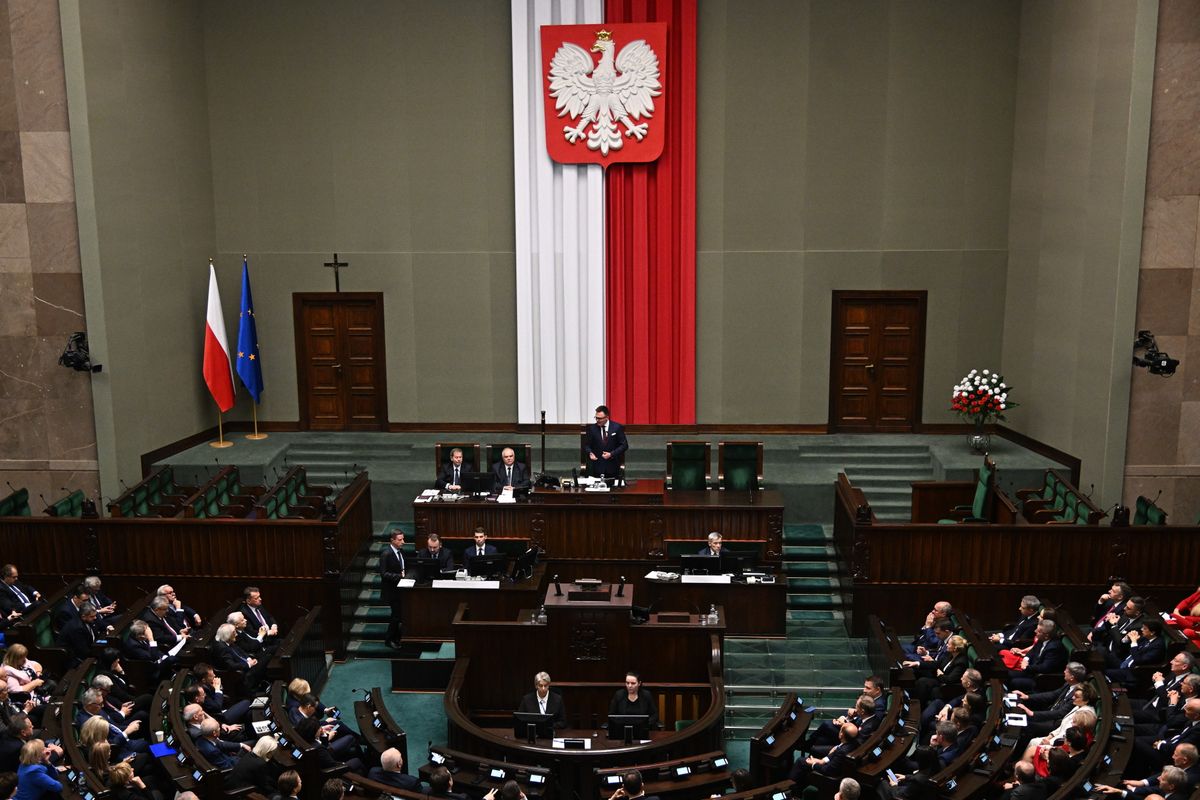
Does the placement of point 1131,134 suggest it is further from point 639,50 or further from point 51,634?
point 51,634

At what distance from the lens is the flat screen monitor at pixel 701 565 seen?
10.5 m

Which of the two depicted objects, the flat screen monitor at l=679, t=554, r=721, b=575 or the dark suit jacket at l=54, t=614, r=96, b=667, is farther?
the flat screen monitor at l=679, t=554, r=721, b=575

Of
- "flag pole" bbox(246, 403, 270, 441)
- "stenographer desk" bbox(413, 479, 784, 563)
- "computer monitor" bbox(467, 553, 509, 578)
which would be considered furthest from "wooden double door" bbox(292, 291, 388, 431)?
"computer monitor" bbox(467, 553, 509, 578)

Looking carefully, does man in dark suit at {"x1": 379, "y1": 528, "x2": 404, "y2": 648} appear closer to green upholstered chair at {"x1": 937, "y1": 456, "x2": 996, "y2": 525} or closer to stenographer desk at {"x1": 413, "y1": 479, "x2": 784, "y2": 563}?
stenographer desk at {"x1": 413, "y1": 479, "x2": 784, "y2": 563}

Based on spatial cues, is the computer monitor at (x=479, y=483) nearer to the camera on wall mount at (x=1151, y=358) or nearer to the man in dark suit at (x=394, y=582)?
the man in dark suit at (x=394, y=582)

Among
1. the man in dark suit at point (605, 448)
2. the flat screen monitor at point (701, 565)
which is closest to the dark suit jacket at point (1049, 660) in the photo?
the flat screen monitor at point (701, 565)

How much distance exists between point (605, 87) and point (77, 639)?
9433 mm

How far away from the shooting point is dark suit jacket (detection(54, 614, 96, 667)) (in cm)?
955

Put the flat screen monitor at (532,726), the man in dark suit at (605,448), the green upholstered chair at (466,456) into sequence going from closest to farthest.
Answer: the flat screen monitor at (532,726), the man in dark suit at (605,448), the green upholstered chair at (466,456)

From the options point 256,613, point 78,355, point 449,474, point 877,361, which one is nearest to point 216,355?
point 78,355

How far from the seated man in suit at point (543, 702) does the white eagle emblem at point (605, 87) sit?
8445 mm

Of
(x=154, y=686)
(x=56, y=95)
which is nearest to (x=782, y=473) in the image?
(x=154, y=686)

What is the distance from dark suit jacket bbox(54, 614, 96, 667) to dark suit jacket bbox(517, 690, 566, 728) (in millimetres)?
4132

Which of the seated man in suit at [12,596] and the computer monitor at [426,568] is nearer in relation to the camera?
the seated man in suit at [12,596]
